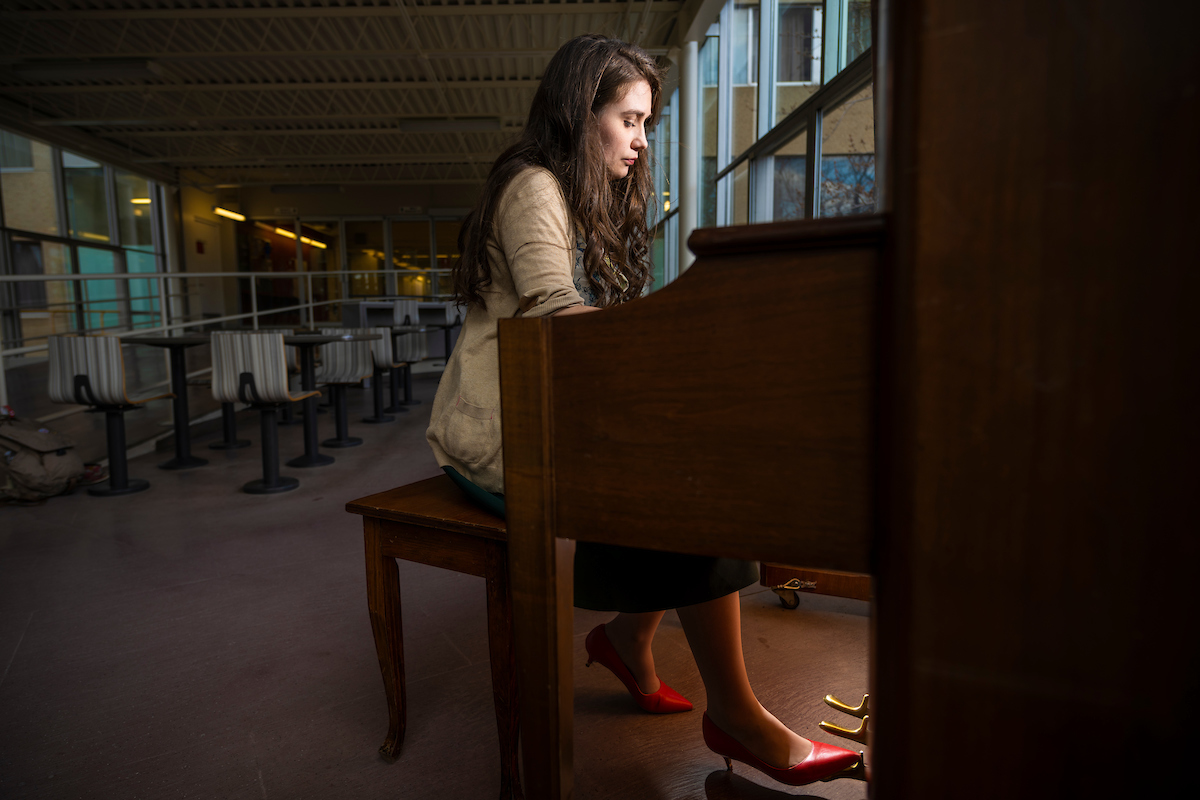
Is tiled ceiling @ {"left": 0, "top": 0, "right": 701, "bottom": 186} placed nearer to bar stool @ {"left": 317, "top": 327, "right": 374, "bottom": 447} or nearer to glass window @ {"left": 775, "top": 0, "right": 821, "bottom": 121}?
glass window @ {"left": 775, "top": 0, "right": 821, "bottom": 121}

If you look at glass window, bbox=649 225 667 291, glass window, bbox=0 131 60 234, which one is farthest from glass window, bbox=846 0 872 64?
glass window, bbox=0 131 60 234

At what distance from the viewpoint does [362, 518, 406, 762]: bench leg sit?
1128 mm

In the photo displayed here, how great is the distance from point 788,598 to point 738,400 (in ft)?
5.08

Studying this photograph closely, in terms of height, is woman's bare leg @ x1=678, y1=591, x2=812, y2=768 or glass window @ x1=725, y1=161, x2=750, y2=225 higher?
glass window @ x1=725, y1=161, x2=750, y2=225

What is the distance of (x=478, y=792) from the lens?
3.68 ft

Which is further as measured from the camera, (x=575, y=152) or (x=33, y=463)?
(x=33, y=463)

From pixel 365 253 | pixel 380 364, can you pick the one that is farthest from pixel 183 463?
pixel 365 253

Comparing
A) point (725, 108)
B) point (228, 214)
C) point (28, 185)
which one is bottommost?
point (725, 108)

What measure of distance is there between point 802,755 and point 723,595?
0.93 ft

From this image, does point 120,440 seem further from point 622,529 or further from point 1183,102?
point 1183,102

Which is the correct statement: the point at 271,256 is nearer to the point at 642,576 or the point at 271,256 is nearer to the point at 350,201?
the point at 350,201

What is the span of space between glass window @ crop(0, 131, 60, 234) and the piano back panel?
10850 mm

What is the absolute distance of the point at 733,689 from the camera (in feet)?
3.49

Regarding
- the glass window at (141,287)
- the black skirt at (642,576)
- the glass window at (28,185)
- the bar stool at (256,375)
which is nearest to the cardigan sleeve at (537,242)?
the black skirt at (642,576)
